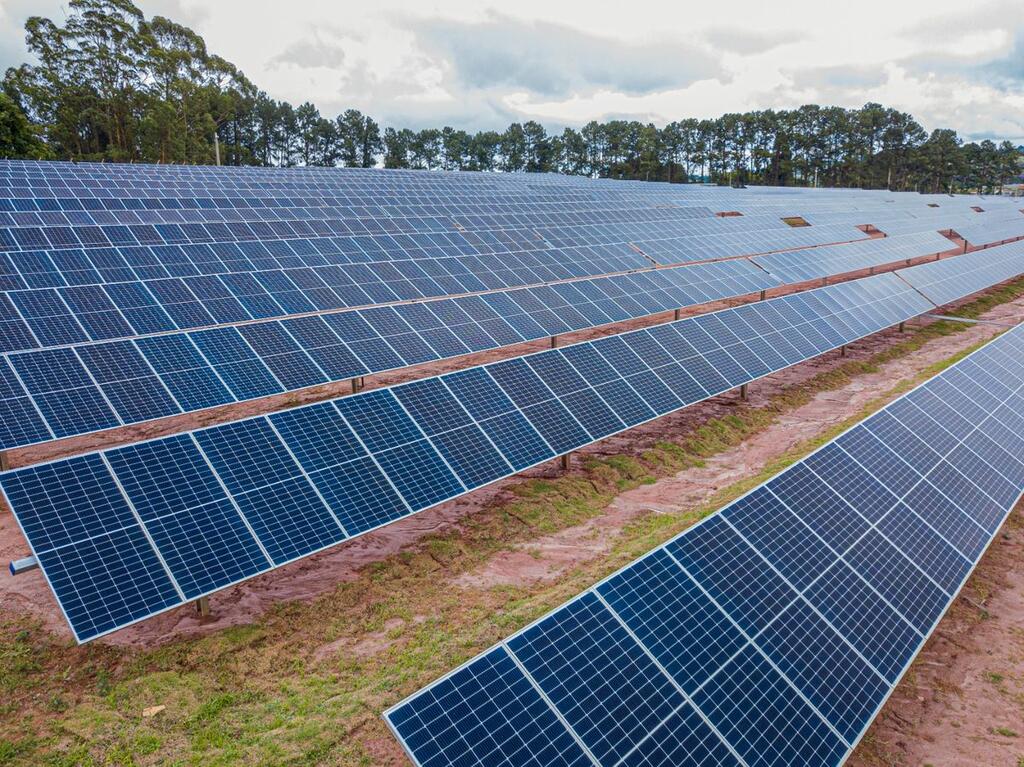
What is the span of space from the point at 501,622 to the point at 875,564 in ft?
19.6

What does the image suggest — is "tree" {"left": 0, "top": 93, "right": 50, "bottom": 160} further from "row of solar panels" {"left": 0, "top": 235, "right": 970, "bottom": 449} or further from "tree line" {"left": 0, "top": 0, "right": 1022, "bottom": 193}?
"row of solar panels" {"left": 0, "top": 235, "right": 970, "bottom": 449}

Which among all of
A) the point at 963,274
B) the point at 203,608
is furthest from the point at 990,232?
the point at 203,608

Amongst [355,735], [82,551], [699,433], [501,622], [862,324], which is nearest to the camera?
[355,735]

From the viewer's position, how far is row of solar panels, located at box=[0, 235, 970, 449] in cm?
1334

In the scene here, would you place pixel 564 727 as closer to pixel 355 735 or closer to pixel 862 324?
pixel 355 735

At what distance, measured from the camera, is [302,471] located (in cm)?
1127

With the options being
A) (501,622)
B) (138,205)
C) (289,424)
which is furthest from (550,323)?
(138,205)

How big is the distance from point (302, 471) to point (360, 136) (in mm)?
116823

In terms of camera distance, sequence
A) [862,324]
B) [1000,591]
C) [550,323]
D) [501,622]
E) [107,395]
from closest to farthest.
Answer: [501,622], [1000,591], [107,395], [550,323], [862,324]

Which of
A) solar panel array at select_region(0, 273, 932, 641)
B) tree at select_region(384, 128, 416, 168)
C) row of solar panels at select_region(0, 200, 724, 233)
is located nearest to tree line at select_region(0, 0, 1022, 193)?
tree at select_region(384, 128, 416, 168)

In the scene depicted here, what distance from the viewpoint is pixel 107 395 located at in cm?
1391

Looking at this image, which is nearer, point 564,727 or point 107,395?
point 564,727

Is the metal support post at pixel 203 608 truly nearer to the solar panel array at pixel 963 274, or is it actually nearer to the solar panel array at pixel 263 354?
the solar panel array at pixel 263 354

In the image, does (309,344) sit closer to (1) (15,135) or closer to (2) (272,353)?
(2) (272,353)
